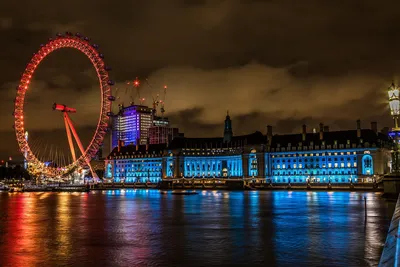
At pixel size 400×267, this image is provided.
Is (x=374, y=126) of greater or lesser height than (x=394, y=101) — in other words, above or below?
above

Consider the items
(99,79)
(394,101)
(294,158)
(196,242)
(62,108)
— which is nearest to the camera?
(196,242)

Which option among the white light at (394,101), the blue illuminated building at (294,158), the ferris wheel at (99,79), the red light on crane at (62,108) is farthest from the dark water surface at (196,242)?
the blue illuminated building at (294,158)

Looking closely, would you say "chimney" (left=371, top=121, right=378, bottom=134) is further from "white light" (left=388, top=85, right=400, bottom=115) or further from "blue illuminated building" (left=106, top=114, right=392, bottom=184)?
"white light" (left=388, top=85, right=400, bottom=115)

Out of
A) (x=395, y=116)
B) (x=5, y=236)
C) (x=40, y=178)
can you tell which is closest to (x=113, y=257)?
(x=5, y=236)

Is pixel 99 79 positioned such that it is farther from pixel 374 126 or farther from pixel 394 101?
pixel 374 126

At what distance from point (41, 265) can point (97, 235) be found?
821cm

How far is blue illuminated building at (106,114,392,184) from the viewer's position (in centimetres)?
15212

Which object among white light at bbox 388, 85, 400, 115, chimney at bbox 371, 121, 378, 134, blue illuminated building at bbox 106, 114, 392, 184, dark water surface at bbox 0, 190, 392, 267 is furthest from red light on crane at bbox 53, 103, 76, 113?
chimney at bbox 371, 121, 378, 134

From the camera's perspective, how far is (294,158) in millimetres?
169750

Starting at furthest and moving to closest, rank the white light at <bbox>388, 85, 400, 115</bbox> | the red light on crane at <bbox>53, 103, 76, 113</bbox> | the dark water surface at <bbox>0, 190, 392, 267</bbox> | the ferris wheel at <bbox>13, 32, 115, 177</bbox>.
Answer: the red light on crane at <bbox>53, 103, 76, 113</bbox> < the ferris wheel at <bbox>13, 32, 115, 177</bbox> < the white light at <bbox>388, 85, 400, 115</bbox> < the dark water surface at <bbox>0, 190, 392, 267</bbox>

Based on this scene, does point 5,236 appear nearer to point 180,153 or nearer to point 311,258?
point 311,258

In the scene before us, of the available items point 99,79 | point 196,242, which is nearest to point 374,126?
point 99,79

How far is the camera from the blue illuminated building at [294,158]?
499ft

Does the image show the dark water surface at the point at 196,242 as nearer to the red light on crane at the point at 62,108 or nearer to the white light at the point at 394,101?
the white light at the point at 394,101
